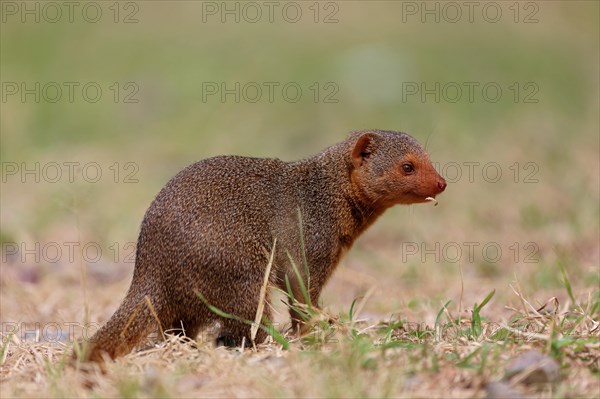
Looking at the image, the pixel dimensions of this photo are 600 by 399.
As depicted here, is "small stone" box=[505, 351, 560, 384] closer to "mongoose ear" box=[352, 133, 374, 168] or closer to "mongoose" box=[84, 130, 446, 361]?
"mongoose" box=[84, 130, 446, 361]

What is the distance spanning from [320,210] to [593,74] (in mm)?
10559

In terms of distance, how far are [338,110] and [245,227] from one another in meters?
8.99

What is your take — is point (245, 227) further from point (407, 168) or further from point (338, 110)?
point (338, 110)

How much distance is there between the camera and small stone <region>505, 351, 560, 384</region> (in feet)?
10.5

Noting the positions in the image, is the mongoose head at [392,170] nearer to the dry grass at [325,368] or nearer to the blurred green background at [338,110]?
the dry grass at [325,368]

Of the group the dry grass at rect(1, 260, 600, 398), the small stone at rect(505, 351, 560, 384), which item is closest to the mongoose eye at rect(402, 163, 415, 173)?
the dry grass at rect(1, 260, 600, 398)

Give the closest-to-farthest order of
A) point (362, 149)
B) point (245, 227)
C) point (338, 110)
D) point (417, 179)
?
point (245, 227), point (417, 179), point (362, 149), point (338, 110)

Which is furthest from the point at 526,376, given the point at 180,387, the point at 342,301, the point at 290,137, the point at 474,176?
the point at 290,137

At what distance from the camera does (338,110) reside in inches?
518

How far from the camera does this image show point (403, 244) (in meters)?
8.23

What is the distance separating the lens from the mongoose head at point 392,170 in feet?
16.1

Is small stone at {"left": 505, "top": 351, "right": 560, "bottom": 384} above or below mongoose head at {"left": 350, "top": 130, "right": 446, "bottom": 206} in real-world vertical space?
below

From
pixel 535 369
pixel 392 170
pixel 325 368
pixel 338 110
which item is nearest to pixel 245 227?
pixel 392 170

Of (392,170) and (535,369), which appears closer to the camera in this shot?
(535,369)
